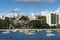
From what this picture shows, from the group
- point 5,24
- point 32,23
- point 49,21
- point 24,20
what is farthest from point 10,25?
point 49,21

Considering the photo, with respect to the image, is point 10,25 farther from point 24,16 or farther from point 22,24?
point 24,16

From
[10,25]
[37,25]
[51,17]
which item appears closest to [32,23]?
[37,25]

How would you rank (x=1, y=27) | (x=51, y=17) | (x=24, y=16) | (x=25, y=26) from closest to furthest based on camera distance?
(x=1, y=27), (x=25, y=26), (x=51, y=17), (x=24, y=16)

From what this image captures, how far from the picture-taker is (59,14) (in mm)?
81625

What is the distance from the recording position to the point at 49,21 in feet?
270

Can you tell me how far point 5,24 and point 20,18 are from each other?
50.9 feet

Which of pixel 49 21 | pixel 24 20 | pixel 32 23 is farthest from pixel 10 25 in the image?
pixel 49 21

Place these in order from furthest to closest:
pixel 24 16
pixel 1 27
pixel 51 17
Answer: pixel 24 16
pixel 51 17
pixel 1 27

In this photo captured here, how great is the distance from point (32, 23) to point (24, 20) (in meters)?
11.5

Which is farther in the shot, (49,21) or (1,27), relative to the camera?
(49,21)

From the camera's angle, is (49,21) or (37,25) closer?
(37,25)

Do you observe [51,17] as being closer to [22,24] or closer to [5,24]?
[22,24]

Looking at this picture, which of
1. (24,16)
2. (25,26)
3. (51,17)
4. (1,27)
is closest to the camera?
(1,27)

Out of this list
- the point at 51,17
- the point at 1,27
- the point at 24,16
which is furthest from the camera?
the point at 24,16
